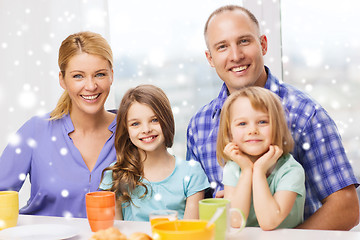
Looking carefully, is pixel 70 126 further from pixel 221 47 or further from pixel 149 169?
pixel 221 47

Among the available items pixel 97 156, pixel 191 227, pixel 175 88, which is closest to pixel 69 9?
pixel 175 88

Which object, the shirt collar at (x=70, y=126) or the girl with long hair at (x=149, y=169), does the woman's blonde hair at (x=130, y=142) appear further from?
the shirt collar at (x=70, y=126)

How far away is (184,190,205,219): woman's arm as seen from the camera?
1537mm

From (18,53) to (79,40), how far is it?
3.42 feet

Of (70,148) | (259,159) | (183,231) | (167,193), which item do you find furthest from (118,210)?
(183,231)

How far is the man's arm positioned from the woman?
0.79m

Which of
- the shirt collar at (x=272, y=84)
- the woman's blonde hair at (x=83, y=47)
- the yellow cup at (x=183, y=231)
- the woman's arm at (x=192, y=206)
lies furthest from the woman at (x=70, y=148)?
the yellow cup at (x=183, y=231)

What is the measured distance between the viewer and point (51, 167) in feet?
5.95

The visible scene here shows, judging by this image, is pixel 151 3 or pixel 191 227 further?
pixel 151 3

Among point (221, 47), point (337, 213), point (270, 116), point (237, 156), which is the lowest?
point (337, 213)

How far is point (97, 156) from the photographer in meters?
1.84

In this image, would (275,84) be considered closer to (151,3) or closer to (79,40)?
(79,40)

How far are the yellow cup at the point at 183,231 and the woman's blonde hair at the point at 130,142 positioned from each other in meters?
0.69

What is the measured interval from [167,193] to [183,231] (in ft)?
2.53
